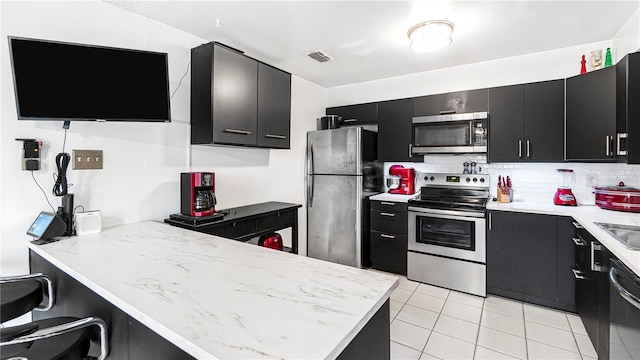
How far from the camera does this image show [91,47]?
1.72 metres

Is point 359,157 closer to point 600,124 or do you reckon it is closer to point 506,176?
point 506,176

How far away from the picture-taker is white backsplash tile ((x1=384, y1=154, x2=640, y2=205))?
268cm

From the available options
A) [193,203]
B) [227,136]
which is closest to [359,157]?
[227,136]

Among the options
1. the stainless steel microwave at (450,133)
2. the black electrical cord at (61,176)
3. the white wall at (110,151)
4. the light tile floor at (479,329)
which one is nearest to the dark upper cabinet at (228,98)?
the white wall at (110,151)

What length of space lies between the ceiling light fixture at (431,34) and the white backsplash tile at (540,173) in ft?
5.12

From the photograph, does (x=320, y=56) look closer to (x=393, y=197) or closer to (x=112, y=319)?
(x=393, y=197)

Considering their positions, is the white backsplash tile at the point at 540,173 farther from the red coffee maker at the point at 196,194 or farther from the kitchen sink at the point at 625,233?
the red coffee maker at the point at 196,194

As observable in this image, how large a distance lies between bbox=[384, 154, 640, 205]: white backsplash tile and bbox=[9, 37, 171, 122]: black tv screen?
3.07m

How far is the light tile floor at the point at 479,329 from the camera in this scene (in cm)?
202

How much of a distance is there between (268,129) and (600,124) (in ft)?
9.37

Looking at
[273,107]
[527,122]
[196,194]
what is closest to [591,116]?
[527,122]

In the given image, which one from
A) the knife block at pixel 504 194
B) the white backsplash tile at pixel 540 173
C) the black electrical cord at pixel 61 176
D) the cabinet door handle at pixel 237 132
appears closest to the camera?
the black electrical cord at pixel 61 176

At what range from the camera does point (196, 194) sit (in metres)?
2.30

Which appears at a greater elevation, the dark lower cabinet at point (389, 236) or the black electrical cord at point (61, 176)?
the black electrical cord at point (61, 176)
